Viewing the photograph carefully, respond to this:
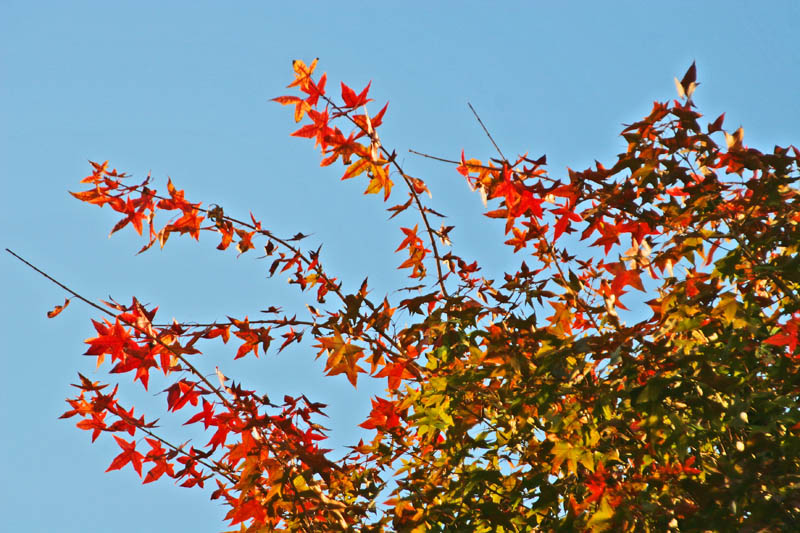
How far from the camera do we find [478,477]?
268 centimetres

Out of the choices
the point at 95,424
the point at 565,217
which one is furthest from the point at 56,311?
the point at 565,217

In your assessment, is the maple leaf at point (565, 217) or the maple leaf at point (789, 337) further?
the maple leaf at point (565, 217)

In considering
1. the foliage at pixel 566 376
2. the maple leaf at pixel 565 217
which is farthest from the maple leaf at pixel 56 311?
the maple leaf at pixel 565 217

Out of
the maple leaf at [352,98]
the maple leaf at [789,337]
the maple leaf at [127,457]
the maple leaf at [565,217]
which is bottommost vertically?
the maple leaf at [789,337]

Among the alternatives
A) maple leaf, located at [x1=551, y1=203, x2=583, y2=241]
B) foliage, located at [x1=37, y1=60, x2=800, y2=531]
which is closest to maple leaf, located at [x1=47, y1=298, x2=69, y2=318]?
foliage, located at [x1=37, y1=60, x2=800, y2=531]

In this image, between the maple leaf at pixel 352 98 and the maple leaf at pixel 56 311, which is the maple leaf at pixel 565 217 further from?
the maple leaf at pixel 56 311

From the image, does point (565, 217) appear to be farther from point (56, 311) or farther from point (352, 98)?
point (56, 311)

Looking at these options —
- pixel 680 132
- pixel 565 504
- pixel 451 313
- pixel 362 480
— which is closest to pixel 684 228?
pixel 680 132

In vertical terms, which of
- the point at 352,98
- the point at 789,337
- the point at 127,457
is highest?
the point at 352,98

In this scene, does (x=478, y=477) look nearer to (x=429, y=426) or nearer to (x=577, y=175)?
(x=429, y=426)

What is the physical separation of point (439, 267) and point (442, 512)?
1.05 metres

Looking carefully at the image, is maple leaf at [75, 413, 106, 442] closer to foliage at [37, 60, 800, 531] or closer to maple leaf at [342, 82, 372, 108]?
foliage at [37, 60, 800, 531]

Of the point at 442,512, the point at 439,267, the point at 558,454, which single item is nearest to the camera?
the point at 558,454

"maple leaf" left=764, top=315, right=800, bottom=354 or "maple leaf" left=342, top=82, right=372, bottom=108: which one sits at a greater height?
"maple leaf" left=342, top=82, right=372, bottom=108
